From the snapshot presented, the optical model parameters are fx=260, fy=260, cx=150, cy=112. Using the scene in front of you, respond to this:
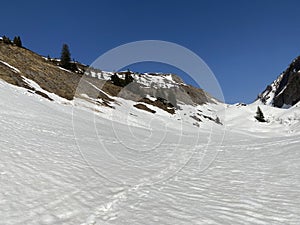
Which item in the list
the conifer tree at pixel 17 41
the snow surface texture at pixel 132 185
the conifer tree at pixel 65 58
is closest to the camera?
the snow surface texture at pixel 132 185

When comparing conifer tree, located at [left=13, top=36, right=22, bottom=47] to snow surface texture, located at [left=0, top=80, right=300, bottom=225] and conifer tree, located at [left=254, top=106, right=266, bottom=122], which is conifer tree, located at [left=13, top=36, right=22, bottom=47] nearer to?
snow surface texture, located at [left=0, top=80, right=300, bottom=225]

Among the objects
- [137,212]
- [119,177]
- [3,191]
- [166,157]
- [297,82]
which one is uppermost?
[297,82]

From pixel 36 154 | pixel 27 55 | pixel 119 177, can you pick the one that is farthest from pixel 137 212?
pixel 27 55

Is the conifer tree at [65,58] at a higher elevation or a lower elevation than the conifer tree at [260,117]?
lower

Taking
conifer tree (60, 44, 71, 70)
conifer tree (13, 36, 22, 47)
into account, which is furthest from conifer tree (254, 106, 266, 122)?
conifer tree (13, 36, 22, 47)

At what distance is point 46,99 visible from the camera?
1373 inches

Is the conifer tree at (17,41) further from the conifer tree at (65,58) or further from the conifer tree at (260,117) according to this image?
the conifer tree at (260,117)

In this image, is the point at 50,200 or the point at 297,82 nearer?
the point at 50,200

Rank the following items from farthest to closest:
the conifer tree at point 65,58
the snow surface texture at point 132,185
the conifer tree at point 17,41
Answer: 1. the conifer tree at point 65,58
2. the conifer tree at point 17,41
3. the snow surface texture at point 132,185

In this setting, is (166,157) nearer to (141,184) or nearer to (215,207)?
(141,184)

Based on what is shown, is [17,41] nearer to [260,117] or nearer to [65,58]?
[65,58]

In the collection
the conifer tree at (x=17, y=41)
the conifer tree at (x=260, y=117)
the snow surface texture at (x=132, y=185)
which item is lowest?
the snow surface texture at (x=132, y=185)

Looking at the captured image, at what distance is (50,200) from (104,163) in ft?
17.7

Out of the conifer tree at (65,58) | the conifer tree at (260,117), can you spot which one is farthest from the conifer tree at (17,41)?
the conifer tree at (260,117)
